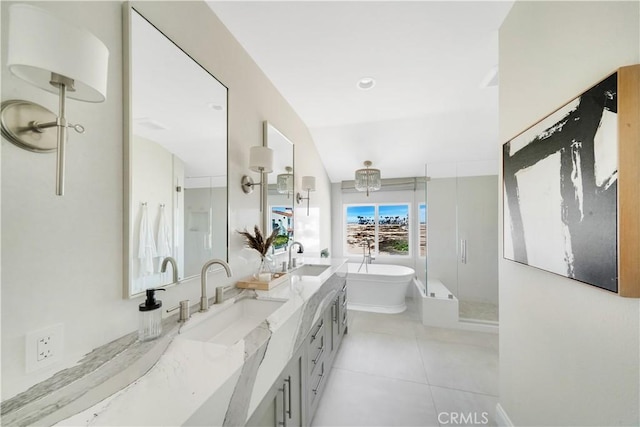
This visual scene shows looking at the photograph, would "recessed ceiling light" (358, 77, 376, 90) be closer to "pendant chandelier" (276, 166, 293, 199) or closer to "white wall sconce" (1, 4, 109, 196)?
"pendant chandelier" (276, 166, 293, 199)

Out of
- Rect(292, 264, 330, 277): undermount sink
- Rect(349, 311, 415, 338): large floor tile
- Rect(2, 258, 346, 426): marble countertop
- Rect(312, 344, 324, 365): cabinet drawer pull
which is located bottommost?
Rect(349, 311, 415, 338): large floor tile

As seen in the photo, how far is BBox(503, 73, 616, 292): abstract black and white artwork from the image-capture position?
0.80m

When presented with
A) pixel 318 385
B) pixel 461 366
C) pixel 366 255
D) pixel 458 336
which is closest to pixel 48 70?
pixel 318 385

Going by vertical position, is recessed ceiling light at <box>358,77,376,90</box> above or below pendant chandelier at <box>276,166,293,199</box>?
above

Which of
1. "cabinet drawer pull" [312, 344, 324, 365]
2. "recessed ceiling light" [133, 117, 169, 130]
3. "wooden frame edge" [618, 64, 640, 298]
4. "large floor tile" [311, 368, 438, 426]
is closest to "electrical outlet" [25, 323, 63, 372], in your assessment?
"recessed ceiling light" [133, 117, 169, 130]

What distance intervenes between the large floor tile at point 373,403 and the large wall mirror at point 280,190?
136 cm

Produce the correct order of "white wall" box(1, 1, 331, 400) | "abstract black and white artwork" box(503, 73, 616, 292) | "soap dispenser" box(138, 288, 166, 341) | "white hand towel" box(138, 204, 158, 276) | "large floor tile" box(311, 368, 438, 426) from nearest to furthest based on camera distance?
"white wall" box(1, 1, 331, 400)
"abstract black and white artwork" box(503, 73, 616, 292)
"soap dispenser" box(138, 288, 166, 341)
"white hand towel" box(138, 204, 158, 276)
"large floor tile" box(311, 368, 438, 426)

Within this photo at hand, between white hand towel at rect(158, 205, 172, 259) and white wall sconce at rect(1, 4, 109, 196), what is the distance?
0.48m

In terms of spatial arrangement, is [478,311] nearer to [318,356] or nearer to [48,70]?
[318,356]

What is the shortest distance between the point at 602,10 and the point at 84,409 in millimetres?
2113

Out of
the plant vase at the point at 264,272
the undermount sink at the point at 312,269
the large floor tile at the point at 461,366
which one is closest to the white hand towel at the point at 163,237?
the plant vase at the point at 264,272

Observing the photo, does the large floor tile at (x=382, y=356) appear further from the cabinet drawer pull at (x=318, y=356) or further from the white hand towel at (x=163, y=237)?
the white hand towel at (x=163, y=237)

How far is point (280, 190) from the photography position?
8.19 ft

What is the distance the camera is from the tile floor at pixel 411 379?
1.71 meters
